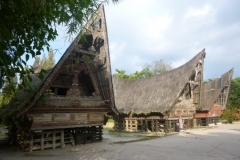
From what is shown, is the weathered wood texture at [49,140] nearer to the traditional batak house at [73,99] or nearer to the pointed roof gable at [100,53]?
the traditional batak house at [73,99]

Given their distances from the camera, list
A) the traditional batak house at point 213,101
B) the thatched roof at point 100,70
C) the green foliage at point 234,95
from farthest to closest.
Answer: the green foliage at point 234,95 → the traditional batak house at point 213,101 → the thatched roof at point 100,70

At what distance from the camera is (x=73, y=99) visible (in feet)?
39.6

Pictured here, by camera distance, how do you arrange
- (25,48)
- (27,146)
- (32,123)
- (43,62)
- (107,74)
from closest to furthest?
1. (25,48)
2. (32,123)
3. (27,146)
4. (107,74)
5. (43,62)

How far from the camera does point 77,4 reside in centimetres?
505

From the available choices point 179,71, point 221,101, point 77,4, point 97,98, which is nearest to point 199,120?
point 221,101

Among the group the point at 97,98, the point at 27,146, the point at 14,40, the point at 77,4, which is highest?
the point at 77,4

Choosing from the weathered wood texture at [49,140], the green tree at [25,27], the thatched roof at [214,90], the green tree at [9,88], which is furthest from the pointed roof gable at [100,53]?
the thatched roof at [214,90]

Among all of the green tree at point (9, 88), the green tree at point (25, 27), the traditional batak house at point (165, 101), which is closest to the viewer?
the green tree at point (25, 27)

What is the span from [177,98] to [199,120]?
1037 cm

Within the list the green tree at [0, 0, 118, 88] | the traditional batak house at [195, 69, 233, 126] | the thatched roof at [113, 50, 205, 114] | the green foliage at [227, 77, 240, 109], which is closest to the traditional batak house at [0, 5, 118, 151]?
the green tree at [0, 0, 118, 88]

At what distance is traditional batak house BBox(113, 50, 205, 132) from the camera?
798 inches

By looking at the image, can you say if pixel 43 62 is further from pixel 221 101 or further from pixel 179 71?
pixel 221 101

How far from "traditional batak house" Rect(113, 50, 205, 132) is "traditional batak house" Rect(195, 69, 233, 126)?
18.4 feet

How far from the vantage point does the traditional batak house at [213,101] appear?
1110 inches
